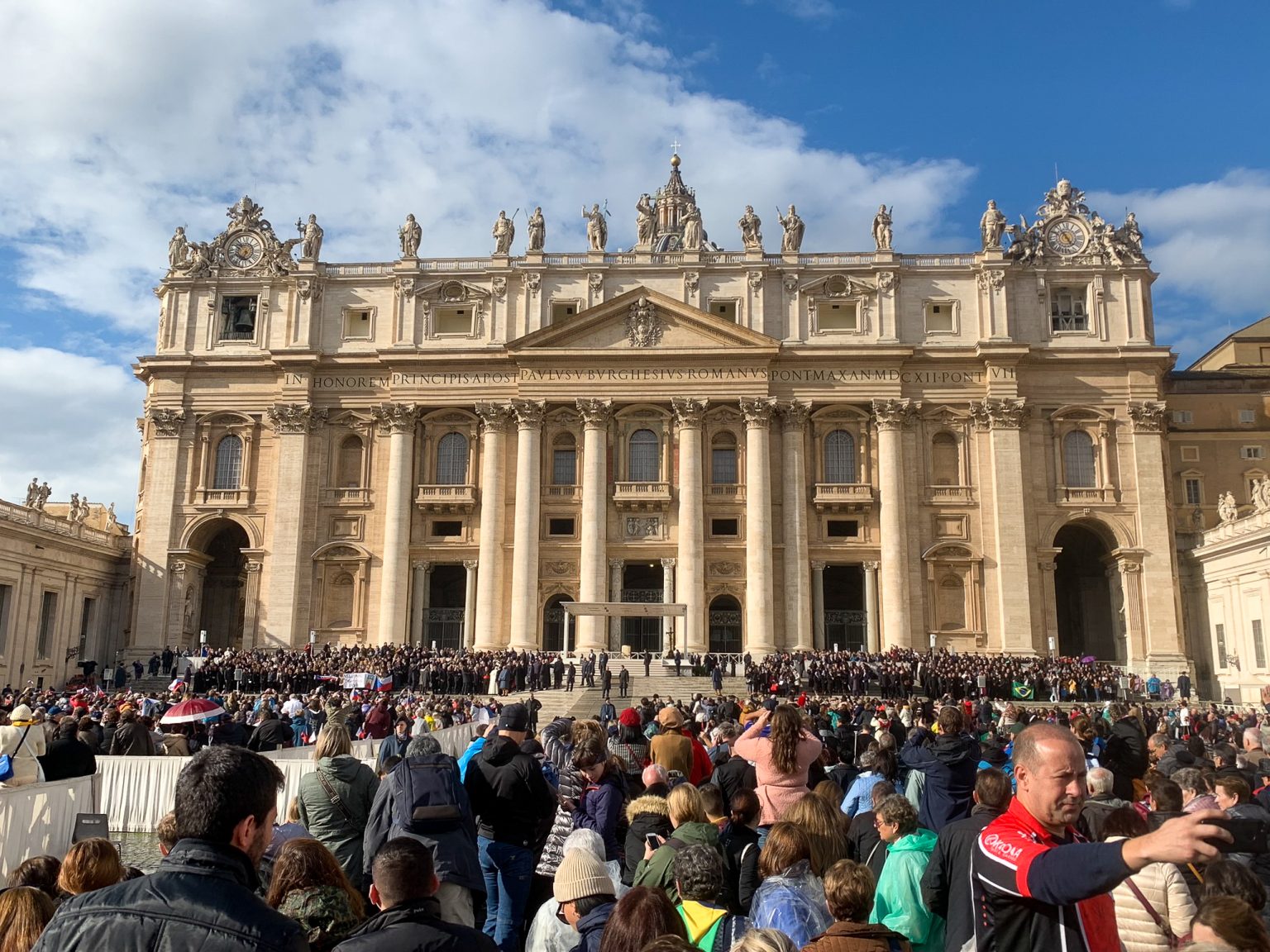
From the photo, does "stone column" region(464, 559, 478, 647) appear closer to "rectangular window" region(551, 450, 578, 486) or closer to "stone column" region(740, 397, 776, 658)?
"rectangular window" region(551, 450, 578, 486)

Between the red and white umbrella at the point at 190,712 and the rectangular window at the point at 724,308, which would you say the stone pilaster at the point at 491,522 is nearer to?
the rectangular window at the point at 724,308

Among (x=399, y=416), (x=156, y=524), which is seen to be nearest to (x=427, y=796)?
(x=399, y=416)

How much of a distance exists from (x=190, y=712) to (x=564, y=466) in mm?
34466

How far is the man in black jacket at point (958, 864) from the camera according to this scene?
5.35 metres

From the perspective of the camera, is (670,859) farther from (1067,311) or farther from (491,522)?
(1067,311)

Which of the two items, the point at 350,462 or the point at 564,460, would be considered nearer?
the point at 564,460

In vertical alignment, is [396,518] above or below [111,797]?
above

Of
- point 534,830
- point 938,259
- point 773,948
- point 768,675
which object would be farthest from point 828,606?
point 773,948

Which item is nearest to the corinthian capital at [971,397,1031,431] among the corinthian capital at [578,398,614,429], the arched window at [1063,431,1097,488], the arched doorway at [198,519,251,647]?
the arched window at [1063,431,1097,488]

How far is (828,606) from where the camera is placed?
51.9m

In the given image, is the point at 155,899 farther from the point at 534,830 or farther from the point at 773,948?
the point at 534,830

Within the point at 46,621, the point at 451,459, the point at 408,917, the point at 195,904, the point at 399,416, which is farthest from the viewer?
the point at 451,459

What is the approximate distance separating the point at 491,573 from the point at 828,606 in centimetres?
1666

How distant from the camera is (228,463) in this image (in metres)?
52.2
